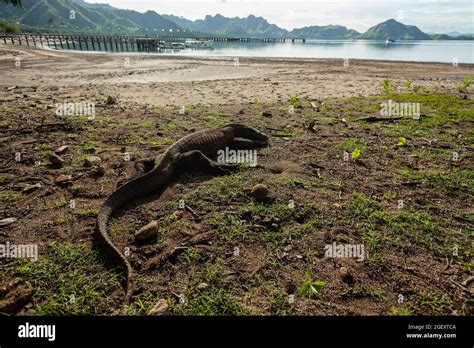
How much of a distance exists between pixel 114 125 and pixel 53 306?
6617 millimetres

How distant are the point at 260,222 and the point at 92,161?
3.80 metres

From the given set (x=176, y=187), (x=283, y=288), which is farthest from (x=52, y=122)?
(x=283, y=288)

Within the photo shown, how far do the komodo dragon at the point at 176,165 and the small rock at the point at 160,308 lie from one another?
0.32 meters

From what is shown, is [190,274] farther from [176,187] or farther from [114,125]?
[114,125]

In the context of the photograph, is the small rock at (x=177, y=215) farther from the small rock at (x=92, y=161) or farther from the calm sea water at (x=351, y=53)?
the calm sea water at (x=351, y=53)

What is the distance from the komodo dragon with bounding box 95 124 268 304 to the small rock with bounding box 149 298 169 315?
12.5 inches

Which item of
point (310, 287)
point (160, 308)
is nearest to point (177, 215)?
point (160, 308)

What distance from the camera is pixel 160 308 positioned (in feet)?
9.46

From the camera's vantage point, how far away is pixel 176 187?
5.35m

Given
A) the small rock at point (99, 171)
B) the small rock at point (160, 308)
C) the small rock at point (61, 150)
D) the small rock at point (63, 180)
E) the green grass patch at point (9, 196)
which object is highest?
the small rock at point (61, 150)

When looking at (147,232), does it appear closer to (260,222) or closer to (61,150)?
(260,222)

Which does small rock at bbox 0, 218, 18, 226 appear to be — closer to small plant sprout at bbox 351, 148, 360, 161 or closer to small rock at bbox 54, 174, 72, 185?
small rock at bbox 54, 174, 72, 185

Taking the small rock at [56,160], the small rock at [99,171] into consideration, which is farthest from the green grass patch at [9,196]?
the small rock at [99,171]

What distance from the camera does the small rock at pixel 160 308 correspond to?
285 cm
